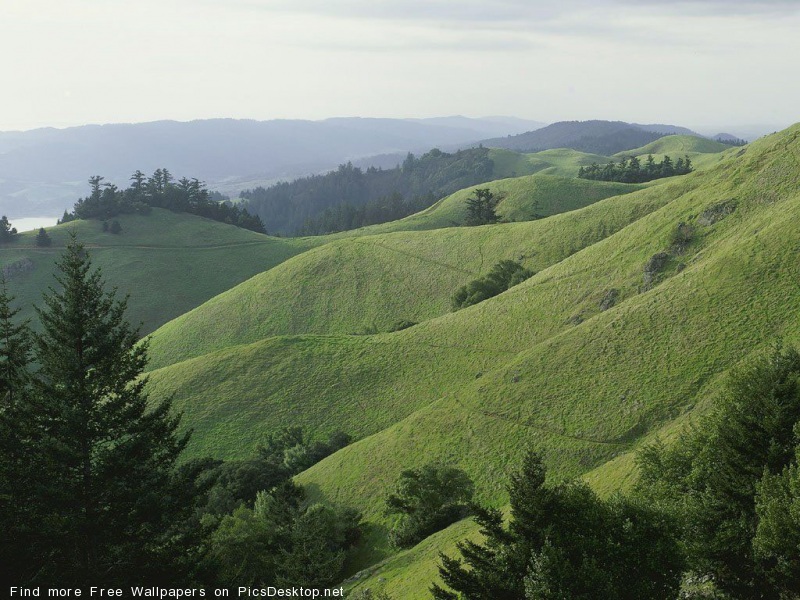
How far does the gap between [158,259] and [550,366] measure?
124 meters

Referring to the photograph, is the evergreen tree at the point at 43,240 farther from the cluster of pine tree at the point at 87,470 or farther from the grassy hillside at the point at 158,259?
the cluster of pine tree at the point at 87,470

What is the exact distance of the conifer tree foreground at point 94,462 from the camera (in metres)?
21.0

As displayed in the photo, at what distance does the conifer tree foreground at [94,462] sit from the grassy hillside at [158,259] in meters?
108

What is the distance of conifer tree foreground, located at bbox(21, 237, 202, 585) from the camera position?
2098cm

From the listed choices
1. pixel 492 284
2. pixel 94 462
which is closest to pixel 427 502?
pixel 94 462

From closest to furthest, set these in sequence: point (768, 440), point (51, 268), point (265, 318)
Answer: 1. point (768, 440)
2. point (265, 318)
3. point (51, 268)

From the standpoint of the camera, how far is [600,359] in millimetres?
46969

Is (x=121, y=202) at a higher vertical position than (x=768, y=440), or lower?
higher

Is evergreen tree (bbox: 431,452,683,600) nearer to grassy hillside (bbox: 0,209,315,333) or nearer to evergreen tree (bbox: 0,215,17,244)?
grassy hillside (bbox: 0,209,315,333)

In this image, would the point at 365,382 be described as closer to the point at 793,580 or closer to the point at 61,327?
the point at 61,327

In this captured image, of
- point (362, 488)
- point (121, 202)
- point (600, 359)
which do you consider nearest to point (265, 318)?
point (362, 488)

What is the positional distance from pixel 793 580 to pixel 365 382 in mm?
47436

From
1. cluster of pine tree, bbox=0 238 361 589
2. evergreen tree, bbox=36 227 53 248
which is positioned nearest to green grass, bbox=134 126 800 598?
cluster of pine tree, bbox=0 238 361 589

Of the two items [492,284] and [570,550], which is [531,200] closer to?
[492,284]
